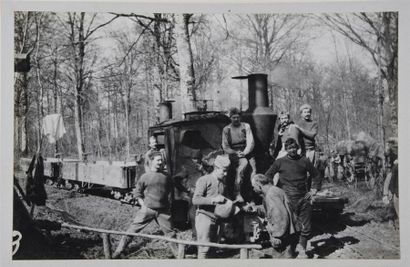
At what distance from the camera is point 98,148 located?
18.4 feet

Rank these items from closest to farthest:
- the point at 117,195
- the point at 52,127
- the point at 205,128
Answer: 1. the point at 205,128
2. the point at 52,127
3. the point at 117,195

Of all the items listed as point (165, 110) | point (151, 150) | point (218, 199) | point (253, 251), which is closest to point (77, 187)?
point (151, 150)

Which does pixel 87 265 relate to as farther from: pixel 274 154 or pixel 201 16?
pixel 201 16

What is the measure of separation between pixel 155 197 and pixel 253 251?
1.33 m

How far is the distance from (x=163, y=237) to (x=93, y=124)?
1.81 meters

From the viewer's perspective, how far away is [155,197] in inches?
198

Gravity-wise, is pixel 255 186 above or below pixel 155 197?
above

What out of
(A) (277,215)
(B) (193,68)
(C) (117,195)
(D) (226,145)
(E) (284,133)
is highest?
(B) (193,68)

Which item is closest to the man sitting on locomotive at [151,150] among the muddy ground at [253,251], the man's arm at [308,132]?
the muddy ground at [253,251]

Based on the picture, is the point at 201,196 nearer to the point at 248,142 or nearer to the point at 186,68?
the point at 248,142

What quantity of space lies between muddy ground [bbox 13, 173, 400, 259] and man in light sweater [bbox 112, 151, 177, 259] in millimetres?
136

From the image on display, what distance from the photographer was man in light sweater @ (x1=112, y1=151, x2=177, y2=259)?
197 inches

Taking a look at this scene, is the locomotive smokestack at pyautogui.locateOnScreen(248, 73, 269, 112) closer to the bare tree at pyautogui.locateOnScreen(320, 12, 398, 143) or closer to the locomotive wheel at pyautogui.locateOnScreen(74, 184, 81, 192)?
the bare tree at pyautogui.locateOnScreen(320, 12, 398, 143)

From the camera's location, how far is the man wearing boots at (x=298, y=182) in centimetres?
484
